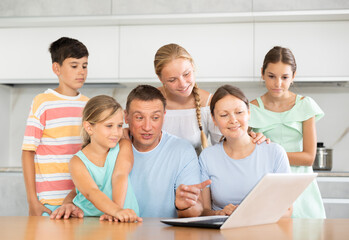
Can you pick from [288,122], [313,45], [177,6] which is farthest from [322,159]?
[177,6]

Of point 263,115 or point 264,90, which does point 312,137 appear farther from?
point 264,90

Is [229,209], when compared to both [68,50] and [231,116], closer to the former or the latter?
[231,116]

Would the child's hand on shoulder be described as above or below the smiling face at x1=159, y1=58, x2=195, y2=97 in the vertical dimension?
below

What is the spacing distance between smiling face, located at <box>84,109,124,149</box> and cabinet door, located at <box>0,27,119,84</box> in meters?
1.57

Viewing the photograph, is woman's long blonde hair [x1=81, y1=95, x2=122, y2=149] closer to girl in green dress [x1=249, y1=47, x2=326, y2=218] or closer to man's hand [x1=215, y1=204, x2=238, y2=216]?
man's hand [x1=215, y1=204, x2=238, y2=216]

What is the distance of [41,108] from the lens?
6.56 feet

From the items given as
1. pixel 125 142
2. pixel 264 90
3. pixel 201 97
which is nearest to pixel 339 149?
pixel 264 90

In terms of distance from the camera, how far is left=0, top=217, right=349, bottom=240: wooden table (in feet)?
3.23

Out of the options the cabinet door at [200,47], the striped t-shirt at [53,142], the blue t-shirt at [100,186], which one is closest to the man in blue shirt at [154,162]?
the blue t-shirt at [100,186]

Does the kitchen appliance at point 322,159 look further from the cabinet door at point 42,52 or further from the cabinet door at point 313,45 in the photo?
the cabinet door at point 42,52

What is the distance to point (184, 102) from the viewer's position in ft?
6.74

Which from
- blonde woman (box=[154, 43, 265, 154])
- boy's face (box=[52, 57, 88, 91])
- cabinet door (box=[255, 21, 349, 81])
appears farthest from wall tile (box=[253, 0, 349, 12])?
boy's face (box=[52, 57, 88, 91])

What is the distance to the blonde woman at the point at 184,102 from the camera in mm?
1910

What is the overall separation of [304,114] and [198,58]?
129 centimetres
